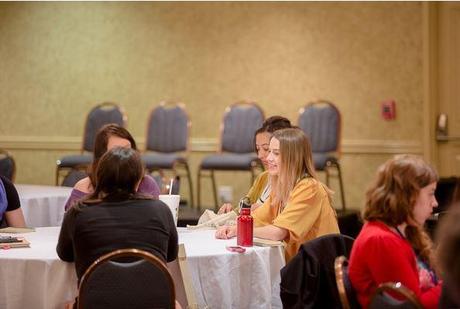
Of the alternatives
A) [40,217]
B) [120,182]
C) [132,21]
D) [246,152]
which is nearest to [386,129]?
[246,152]

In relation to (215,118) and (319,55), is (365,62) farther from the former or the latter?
(215,118)

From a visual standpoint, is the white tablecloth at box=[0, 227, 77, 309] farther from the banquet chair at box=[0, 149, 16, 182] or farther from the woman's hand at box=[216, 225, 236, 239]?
the banquet chair at box=[0, 149, 16, 182]

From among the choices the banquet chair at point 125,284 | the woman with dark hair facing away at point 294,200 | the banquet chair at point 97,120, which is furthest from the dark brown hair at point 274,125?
the banquet chair at point 97,120

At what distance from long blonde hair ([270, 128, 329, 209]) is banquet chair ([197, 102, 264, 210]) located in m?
3.32

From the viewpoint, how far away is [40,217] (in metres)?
5.50

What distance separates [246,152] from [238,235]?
12.8ft

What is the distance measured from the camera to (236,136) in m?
7.44

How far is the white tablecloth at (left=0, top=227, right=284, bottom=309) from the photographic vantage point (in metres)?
3.23

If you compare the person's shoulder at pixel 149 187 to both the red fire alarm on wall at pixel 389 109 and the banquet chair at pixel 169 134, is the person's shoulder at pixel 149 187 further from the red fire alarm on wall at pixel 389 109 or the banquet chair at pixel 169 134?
the red fire alarm on wall at pixel 389 109

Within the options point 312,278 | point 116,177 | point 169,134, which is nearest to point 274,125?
point 116,177

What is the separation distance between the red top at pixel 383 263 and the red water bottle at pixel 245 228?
0.79 m

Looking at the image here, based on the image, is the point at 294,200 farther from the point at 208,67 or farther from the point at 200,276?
the point at 208,67

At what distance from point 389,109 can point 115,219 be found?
502 cm

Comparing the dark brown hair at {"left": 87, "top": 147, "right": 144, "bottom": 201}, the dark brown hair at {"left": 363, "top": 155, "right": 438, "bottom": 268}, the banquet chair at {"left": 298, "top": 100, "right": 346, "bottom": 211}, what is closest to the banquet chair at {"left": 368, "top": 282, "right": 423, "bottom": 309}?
the dark brown hair at {"left": 363, "top": 155, "right": 438, "bottom": 268}
